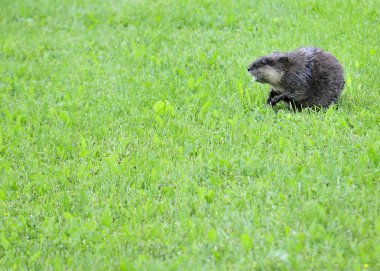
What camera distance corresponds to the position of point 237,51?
34.1ft

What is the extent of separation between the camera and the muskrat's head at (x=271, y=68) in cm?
818

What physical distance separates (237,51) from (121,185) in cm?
412

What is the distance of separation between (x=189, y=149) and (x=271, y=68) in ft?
5.11

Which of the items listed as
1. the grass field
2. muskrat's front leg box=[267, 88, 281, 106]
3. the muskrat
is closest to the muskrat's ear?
the muskrat

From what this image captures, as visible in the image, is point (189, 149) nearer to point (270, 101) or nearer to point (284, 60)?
point (270, 101)

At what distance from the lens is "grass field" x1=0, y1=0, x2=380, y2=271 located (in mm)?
5734

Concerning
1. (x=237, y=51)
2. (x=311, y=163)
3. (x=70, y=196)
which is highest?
(x=237, y=51)

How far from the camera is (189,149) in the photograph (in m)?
7.56

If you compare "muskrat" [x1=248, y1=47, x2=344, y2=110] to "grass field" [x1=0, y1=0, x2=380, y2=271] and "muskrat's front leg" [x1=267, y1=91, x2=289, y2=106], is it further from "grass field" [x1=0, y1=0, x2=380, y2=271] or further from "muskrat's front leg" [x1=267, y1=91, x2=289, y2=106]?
"grass field" [x1=0, y1=0, x2=380, y2=271]

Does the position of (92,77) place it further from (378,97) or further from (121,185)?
(378,97)

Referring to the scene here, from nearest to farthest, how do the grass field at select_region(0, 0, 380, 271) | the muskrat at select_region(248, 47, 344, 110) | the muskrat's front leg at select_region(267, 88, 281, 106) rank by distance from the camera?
the grass field at select_region(0, 0, 380, 271) < the muskrat at select_region(248, 47, 344, 110) < the muskrat's front leg at select_region(267, 88, 281, 106)

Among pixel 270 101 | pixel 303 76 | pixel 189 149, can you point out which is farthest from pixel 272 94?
pixel 189 149

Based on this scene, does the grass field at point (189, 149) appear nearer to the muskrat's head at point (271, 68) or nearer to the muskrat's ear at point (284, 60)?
the muskrat's head at point (271, 68)

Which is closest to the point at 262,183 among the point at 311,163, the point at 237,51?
the point at 311,163
